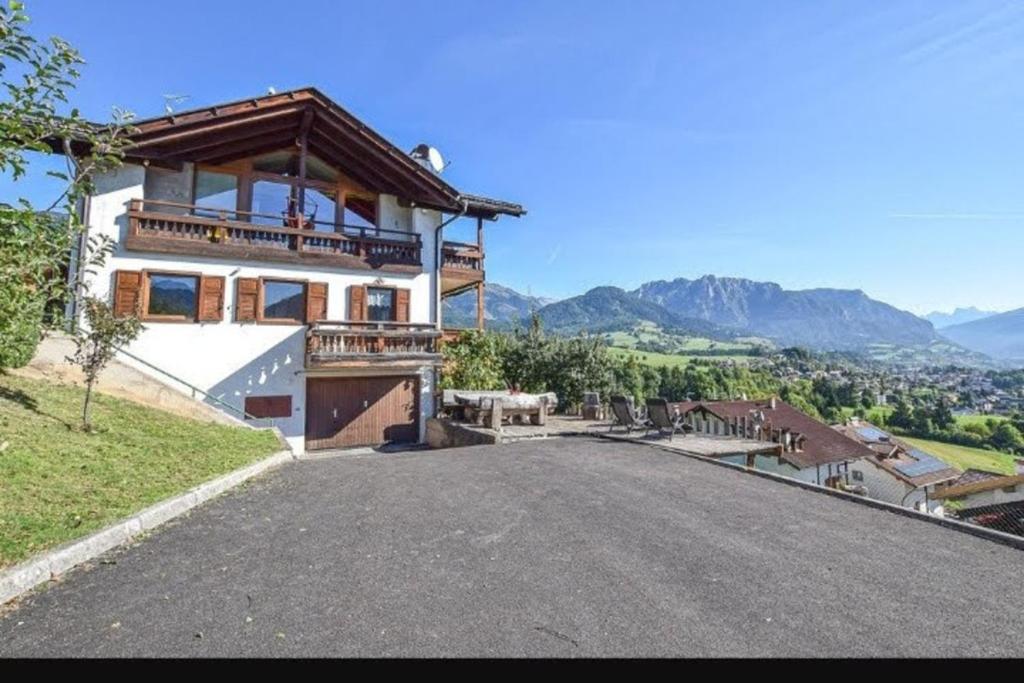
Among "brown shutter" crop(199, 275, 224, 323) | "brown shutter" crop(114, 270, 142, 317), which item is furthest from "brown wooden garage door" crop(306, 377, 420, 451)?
"brown shutter" crop(114, 270, 142, 317)

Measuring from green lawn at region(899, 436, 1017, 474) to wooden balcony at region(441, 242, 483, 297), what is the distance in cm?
7675

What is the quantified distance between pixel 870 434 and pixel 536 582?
62.6 m

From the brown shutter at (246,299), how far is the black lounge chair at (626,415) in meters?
11.2

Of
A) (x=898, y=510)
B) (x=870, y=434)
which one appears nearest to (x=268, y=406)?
(x=898, y=510)

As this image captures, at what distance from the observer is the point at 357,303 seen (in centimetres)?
1742

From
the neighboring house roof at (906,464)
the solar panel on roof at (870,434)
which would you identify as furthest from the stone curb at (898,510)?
the solar panel on roof at (870,434)

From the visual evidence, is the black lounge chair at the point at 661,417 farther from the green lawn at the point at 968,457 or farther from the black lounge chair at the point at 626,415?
the green lawn at the point at 968,457

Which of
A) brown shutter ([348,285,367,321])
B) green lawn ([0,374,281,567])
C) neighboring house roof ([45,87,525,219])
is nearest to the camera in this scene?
green lawn ([0,374,281,567])

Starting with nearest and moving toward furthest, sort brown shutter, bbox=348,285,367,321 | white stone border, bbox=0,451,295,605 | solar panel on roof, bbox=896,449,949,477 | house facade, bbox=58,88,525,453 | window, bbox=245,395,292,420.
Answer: white stone border, bbox=0,451,295,605
house facade, bbox=58,88,525,453
window, bbox=245,395,292,420
brown shutter, bbox=348,285,367,321
solar panel on roof, bbox=896,449,949,477

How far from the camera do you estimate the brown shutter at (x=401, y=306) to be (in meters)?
18.1

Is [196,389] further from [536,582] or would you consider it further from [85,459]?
[536,582]

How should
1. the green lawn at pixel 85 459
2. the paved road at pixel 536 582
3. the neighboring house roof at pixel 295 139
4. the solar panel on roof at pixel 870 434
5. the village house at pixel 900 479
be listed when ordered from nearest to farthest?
the paved road at pixel 536 582 < the green lawn at pixel 85 459 < the neighboring house roof at pixel 295 139 < the village house at pixel 900 479 < the solar panel on roof at pixel 870 434

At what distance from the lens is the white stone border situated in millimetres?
4301

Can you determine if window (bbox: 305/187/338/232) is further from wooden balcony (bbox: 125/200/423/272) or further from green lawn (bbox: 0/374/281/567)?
green lawn (bbox: 0/374/281/567)
